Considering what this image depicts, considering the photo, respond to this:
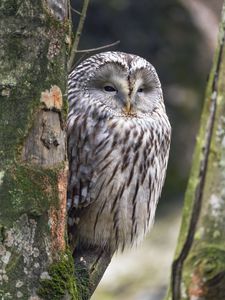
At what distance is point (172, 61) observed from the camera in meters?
10.1

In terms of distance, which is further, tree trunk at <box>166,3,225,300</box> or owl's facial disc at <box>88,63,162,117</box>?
owl's facial disc at <box>88,63,162,117</box>

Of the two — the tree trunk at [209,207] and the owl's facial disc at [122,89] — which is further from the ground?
the owl's facial disc at [122,89]

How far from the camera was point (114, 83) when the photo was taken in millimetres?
4152

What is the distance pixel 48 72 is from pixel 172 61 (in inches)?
295

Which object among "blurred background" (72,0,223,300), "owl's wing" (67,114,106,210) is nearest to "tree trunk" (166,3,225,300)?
"owl's wing" (67,114,106,210)

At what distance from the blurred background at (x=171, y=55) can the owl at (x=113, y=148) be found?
5.51 meters

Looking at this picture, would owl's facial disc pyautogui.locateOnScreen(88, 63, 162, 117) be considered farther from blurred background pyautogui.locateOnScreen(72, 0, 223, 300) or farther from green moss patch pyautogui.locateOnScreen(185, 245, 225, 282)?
blurred background pyautogui.locateOnScreen(72, 0, 223, 300)

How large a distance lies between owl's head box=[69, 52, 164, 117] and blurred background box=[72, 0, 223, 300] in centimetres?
552

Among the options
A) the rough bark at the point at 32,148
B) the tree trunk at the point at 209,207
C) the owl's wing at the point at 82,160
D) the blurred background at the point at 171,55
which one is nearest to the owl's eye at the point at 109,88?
the owl's wing at the point at 82,160

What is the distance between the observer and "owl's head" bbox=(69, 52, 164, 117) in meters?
4.10

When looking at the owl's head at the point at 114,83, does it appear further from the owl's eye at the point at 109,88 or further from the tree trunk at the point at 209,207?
the tree trunk at the point at 209,207

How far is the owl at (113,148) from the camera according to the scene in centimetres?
398

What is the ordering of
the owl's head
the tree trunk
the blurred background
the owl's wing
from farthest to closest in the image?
the blurred background → the owl's head → the owl's wing → the tree trunk

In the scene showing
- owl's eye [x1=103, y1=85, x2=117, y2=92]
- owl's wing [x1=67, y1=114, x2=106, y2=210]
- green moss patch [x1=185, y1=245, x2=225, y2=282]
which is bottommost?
green moss patch [x1=185, y1=245, x2=225, y2=282]
